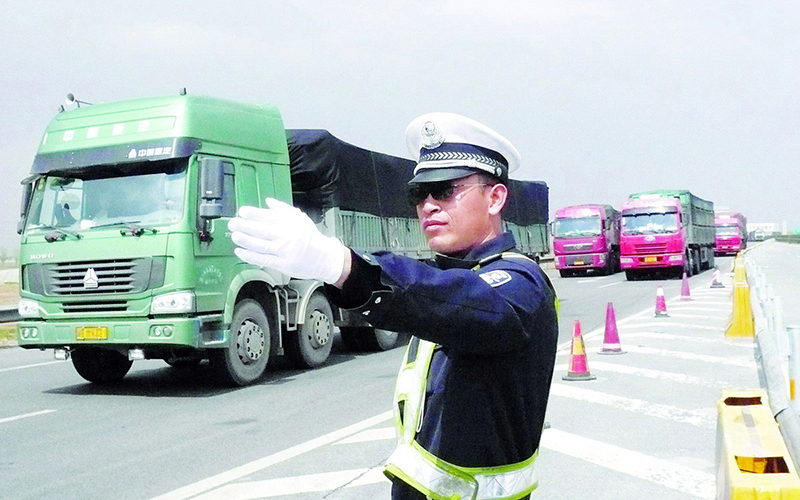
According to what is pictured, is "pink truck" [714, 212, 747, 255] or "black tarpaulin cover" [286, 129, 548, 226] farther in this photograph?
"pink truck" [714, 212, 747, 255]

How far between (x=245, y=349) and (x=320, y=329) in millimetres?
1688

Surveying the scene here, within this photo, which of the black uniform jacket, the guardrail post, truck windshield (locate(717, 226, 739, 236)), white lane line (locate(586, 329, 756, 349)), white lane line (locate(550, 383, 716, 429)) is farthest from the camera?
truck windshield (locate(717, 226, 739, 236))

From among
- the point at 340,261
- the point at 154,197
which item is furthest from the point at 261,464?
the point at 340,261

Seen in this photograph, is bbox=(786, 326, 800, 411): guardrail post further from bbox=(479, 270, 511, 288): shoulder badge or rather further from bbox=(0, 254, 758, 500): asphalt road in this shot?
bbox=(479, 270, 511, 288): shoulder badge

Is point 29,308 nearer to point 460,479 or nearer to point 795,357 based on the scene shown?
point 795,357

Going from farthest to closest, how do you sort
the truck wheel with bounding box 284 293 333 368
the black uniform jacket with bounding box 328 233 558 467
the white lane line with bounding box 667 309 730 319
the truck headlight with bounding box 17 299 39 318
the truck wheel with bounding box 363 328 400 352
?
the white lane line with bounding box 667 309 730 319, the truck wheel with bounding box 363 328 400 352, the truck wheel with bounding box 284 293 333 368, the truck headlight with bounding box 17 299 39 318, the black uniform jacket with bounding box 328 233 558 467

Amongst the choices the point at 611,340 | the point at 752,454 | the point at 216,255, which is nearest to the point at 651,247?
the point at 611,340

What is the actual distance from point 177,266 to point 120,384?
2580 millimetres

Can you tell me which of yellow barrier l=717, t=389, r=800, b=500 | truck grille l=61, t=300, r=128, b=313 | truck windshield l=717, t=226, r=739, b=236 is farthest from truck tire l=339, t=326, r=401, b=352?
truck windshield l=717, t=226, r=739, b=236

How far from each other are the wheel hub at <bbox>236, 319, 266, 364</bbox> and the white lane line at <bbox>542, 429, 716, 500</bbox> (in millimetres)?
4225

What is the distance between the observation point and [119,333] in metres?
9.51

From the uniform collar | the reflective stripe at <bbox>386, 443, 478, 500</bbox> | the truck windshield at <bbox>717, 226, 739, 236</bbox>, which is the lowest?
the reflective stripe at <bbox>386, 443, 478, 500</bbox>

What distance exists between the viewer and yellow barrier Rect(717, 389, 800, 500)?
268cm

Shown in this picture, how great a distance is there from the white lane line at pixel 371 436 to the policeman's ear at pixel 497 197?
5129mm
